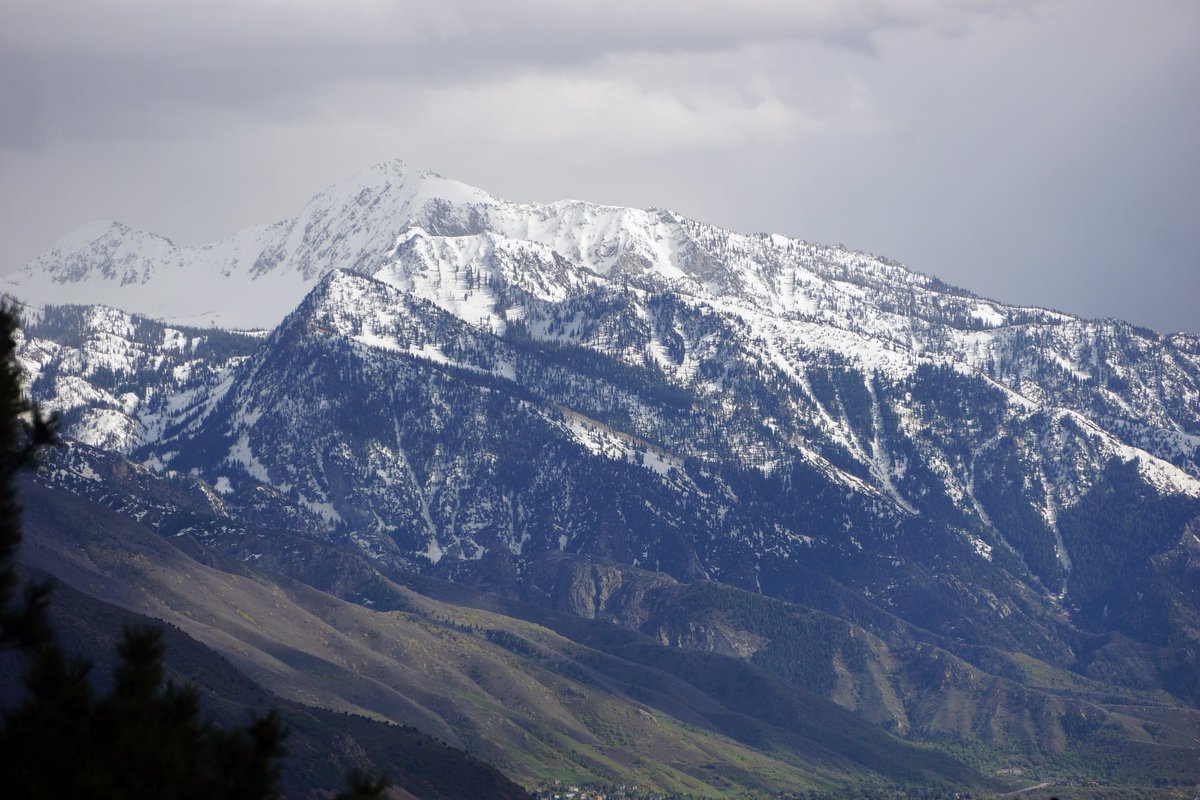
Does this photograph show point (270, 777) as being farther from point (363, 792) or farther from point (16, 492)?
point (16, 492)

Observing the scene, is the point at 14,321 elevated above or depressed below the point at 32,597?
above

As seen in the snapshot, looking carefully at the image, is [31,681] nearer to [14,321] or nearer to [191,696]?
[191,696]

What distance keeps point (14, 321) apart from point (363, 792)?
26941mm

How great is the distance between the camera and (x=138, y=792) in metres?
76.2

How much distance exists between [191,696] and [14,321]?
1916cm

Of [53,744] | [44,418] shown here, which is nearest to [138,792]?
[53,744]

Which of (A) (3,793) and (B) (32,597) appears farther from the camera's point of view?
(B) (32,597)

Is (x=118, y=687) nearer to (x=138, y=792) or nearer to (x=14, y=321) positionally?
(x=138, y=792)

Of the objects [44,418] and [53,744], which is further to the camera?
[44,418]

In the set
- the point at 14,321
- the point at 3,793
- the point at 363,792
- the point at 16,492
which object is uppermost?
the point at 14,321

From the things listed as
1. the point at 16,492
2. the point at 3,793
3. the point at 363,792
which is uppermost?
the point at 16,492

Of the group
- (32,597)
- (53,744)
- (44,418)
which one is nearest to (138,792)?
(53,744)

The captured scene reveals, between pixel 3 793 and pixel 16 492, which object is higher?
pixel 16 492

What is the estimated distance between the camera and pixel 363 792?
77.8m
